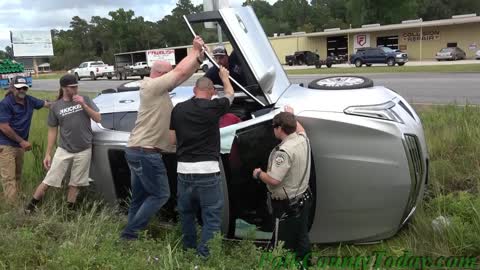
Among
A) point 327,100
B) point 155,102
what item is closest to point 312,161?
point 327,100

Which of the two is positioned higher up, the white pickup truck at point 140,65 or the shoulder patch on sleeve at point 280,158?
the white pickup truck at point 140,65

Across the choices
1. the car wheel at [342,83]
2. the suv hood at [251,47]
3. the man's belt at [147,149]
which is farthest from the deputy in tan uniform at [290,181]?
the man's belt at [147,149]

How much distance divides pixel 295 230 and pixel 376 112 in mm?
1136

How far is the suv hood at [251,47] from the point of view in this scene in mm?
4172

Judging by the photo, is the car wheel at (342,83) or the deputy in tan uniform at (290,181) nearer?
the deputy in tan uniform at (290,181)

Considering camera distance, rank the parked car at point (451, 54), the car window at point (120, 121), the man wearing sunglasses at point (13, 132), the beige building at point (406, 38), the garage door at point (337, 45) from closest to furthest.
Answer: the car window at point (120, 121) → the man wearing sunglasses at point (13, 132) → the parked car at point (451, 54) → the beige building at point (406, 38) → the garage door at point (337, 45)

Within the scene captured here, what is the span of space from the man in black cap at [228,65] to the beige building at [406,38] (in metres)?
49.9

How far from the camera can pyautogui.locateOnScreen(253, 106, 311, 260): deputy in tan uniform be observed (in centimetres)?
361

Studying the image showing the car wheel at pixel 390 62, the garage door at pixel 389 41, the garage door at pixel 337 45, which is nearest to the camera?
the car wheel at pixel 390 62

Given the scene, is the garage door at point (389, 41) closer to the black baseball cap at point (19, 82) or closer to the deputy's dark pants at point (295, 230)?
the black baseball cap at point (19, 82)

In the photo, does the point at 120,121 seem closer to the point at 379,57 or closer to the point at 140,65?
the point at 379,57

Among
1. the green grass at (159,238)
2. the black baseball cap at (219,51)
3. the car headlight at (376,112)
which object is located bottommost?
the green grass at (159,238)

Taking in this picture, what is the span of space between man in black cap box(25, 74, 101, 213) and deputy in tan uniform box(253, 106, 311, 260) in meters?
1.96

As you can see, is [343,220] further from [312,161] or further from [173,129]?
[173,129]
